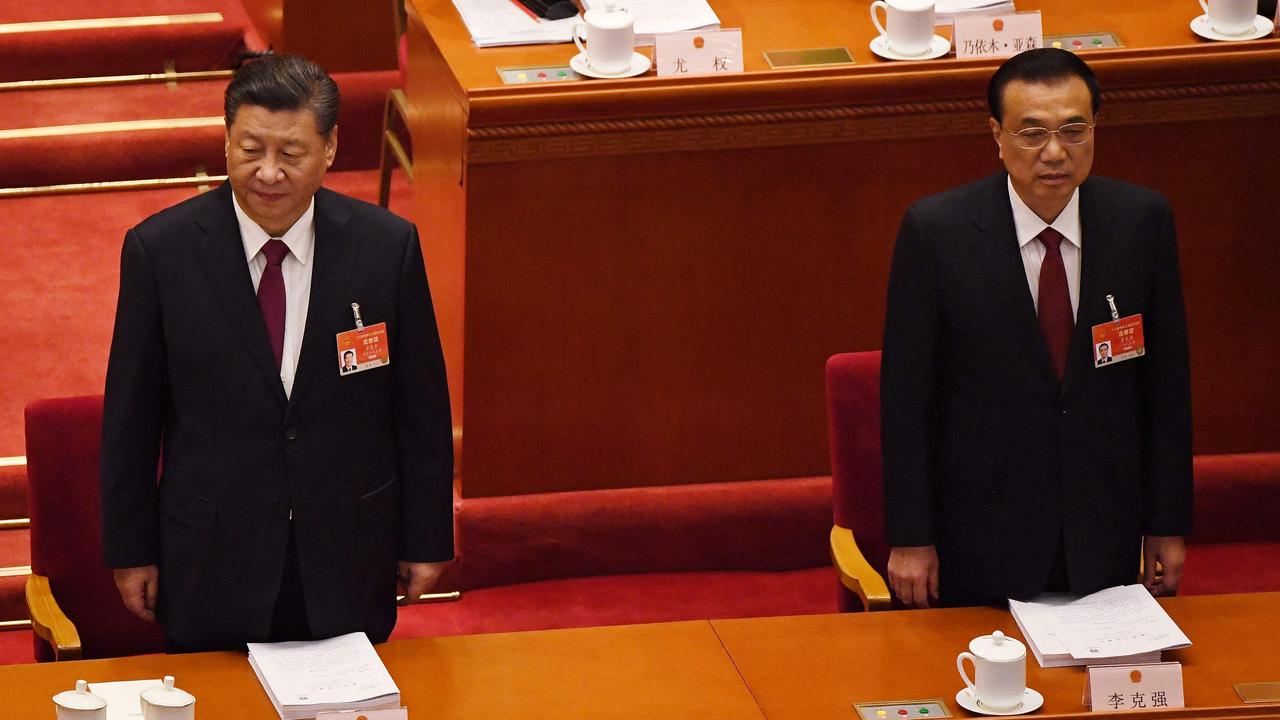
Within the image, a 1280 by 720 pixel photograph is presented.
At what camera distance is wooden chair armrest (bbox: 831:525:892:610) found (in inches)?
121

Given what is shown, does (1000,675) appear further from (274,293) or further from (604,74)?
(604,74)

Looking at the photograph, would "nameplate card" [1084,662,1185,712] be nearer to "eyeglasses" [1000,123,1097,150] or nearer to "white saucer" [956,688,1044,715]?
"white saucer" [956,688,1044,715]

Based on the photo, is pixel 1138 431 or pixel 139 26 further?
pixel 139 26

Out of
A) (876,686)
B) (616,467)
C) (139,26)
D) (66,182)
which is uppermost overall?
(139,26)

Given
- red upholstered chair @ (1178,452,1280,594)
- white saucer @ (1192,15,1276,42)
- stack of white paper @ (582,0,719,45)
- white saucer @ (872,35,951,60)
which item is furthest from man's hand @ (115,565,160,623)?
white saucer @ (1192,15,1276,42)

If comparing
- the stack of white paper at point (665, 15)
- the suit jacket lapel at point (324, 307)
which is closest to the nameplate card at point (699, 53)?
Result: the stack of white paper at point (665, 15)

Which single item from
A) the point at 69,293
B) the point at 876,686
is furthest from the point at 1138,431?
the point at 69,293

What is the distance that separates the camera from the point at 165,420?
9.18 feet

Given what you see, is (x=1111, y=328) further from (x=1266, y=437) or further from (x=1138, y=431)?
(x=1266, y=437)

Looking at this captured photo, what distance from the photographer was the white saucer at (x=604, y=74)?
3.76 meters

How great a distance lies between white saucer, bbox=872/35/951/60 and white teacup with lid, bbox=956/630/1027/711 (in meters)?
1.53

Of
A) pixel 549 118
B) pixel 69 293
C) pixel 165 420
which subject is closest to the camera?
pixel 165 420

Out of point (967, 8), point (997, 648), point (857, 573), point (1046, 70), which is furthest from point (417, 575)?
point (967, 8)

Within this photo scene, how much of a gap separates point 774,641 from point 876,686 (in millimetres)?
187
